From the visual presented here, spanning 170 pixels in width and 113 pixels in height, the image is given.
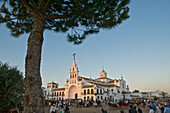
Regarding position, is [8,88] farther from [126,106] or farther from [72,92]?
[72,92]

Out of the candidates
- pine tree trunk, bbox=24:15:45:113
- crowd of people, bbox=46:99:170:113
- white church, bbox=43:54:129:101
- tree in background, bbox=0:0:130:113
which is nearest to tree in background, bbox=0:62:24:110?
crowd of people, bbox=46:99:170:113

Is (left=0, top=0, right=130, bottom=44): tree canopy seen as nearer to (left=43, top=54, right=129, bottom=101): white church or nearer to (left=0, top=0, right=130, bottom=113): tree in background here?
(left=0, top=0, right=130, bottom=113): tree in background

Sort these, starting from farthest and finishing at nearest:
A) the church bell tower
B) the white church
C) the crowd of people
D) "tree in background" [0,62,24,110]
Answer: the church bell tower, the white church, "tree in background" [0,62,24,110], the crowd of people

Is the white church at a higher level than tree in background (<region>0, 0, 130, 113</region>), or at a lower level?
lower

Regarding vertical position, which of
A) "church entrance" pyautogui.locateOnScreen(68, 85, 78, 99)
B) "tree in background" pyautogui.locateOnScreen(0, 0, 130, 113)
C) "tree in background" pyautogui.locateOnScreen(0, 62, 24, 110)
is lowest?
"church entrance" pyautogui.locateOnScreen(68, 85, 78, 99)

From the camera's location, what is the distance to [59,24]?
7672 mm

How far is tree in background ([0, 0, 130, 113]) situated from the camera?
4191 mm

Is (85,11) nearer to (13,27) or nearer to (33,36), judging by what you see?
(33,36)

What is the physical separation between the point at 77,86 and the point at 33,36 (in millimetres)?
44557

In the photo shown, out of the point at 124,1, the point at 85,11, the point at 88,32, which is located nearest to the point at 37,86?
the point at 85,11

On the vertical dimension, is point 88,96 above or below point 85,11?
below

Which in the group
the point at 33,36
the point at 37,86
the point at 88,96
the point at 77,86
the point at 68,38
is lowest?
the point at 88,96

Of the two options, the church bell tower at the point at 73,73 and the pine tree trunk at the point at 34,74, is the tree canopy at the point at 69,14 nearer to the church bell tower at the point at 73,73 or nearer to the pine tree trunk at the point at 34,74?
the pine tree trunk at the point at 34,74

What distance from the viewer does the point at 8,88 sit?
1023cm
